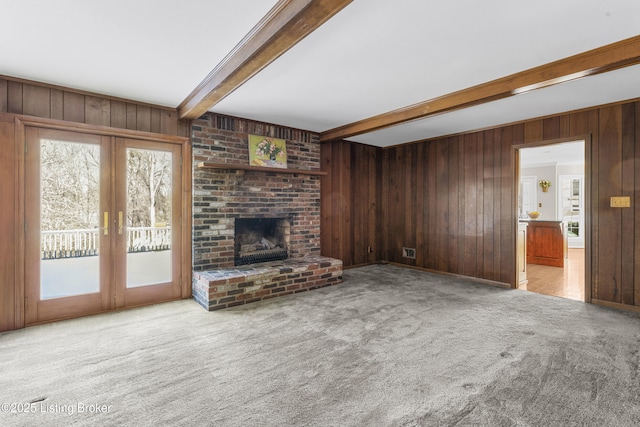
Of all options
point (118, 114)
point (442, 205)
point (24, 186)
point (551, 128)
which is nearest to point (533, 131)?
point (551, 128)

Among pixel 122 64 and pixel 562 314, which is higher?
pixel 122 64

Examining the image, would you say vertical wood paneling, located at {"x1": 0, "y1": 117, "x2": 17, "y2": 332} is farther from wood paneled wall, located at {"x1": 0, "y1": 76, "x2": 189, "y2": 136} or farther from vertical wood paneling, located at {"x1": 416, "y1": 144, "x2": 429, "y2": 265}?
vertical wood paneling, located at {"x1": 416, "y1": 144, "x2": 429, "y2": 265}

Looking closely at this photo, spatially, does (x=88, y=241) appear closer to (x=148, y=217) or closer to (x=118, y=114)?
(x=148, y=217)

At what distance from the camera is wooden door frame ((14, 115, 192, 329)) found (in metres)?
2.98

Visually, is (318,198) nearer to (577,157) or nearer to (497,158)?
(497,158)

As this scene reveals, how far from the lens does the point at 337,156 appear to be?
5.66 metres

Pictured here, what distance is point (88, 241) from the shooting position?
3.37m

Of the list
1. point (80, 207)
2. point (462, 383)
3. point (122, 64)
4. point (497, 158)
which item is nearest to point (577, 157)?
point (497, 158)

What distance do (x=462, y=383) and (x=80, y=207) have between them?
4002 millimetres

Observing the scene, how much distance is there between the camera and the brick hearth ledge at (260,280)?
3547 mm

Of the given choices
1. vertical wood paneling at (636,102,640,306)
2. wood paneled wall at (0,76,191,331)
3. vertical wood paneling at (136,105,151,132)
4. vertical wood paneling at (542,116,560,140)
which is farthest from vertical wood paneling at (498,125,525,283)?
wood paneled wall at (0,76,191,331)

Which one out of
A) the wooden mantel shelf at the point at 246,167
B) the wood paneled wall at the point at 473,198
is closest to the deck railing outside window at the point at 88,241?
the wooden mantel shelf at the point at 246,167

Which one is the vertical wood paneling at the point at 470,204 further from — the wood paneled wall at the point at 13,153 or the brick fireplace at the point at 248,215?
Result: the wood paneled wall at the point at 13,153

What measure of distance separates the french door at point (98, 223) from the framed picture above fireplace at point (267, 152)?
39.5 inches
